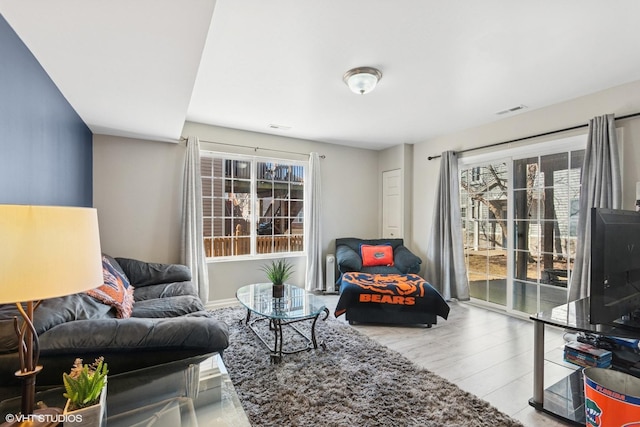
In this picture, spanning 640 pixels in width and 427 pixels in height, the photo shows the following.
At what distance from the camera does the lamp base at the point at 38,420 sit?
0.88 m

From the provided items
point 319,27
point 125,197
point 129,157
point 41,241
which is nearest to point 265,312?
point 41,241

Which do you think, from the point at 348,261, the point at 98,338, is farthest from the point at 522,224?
the point at 98,338

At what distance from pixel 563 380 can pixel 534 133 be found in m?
2.53

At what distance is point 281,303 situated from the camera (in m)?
2.74

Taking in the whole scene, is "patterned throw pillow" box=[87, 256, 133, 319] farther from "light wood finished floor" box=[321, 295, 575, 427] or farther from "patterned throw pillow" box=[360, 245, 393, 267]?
"patterned throw pillow" box=[360, 245, 393, 267]

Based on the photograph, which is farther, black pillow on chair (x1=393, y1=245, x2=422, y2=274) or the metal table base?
black pillow on chair (x1=393, y1=245, x2=422, y2=274)

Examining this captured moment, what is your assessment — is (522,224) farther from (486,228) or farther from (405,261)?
(405,261)

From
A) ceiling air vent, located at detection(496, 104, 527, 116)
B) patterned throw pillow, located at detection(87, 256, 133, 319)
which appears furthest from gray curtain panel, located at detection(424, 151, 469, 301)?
patterned throw pillow, located at detection(87, 256, 133, 319)

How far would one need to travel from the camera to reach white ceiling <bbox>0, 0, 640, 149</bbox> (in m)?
1.59

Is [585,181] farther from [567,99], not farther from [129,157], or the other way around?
[129,157]

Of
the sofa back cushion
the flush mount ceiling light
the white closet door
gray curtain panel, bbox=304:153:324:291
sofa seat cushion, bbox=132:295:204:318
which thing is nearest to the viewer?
sofa seat cushion, bbox=132:295:204:318

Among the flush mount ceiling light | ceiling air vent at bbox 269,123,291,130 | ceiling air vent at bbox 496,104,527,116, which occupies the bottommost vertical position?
the flush mount ceiling light

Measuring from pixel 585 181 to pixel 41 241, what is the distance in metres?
3.95

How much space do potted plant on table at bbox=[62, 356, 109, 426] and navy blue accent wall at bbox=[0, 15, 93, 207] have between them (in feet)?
4.02
